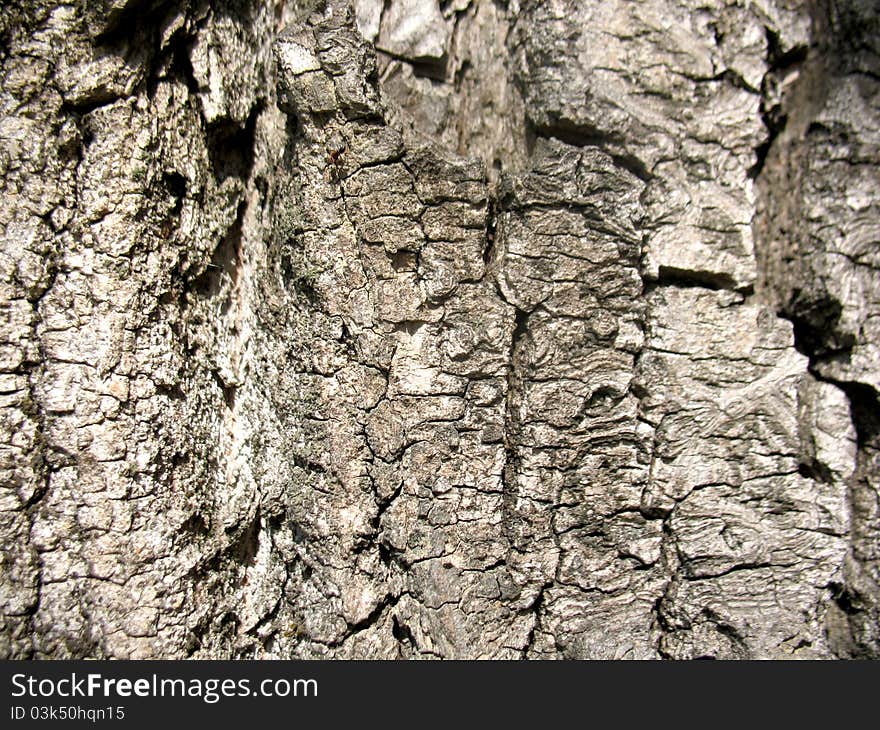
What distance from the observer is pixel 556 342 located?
4.37 feet

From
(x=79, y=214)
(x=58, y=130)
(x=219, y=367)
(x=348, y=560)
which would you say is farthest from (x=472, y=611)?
(x=58, y=130)

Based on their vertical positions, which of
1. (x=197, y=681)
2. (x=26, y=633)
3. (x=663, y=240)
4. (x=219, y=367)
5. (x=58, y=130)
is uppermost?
(x=58, y=130)

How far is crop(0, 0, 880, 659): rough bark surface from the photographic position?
1.31 m

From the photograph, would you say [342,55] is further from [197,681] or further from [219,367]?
[197,681]

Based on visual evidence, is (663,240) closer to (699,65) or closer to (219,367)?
(699,65)

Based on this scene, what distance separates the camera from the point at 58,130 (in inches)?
48.9

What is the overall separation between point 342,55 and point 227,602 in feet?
3.48

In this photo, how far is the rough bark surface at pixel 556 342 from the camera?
4.31 feet

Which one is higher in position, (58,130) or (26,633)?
(58,130)

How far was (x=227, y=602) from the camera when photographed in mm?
1354

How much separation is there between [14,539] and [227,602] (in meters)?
0.39

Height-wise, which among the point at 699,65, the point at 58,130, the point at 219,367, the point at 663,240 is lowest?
the point at 219,367

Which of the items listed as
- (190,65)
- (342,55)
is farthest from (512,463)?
(190,65)

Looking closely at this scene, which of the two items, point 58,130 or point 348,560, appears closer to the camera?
point 58,130
